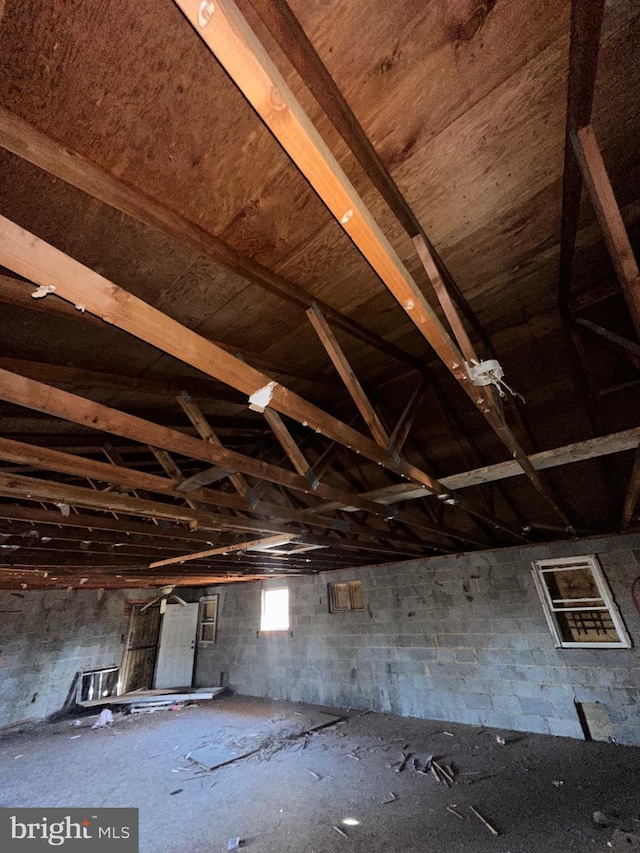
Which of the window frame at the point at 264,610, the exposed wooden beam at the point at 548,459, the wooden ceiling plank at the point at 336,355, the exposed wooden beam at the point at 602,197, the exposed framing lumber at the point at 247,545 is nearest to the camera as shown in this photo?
the exposed wooden beam at the point at 602,197

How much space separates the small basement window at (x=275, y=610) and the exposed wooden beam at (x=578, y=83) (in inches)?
310

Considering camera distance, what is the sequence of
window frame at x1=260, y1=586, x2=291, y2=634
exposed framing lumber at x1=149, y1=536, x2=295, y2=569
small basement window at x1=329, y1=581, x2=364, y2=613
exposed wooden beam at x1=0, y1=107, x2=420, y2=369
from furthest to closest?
window frame at x1=260, y1=586, x2=291, y2=634, small basement window at x1=329, y1=581, x2=364, y2=613, exposed framing lumber at x1=149, y1=536, x2=295, y2=569, exposed wooden beam at x1=0, y1=107, x2=420, y2=369

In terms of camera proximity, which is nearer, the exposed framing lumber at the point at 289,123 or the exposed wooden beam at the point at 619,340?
the exposed framing lumber at the point at 289,123

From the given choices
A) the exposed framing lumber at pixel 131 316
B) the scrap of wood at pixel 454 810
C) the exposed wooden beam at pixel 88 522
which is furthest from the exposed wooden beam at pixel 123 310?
the scrap of wood at pixel 454 810

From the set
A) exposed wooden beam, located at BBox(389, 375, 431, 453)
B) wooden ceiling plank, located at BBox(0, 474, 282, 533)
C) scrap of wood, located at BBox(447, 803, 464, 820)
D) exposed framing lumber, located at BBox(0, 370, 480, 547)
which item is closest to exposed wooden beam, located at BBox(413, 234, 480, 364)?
exposed wooden beam, located at BBox(389, 375, 431, 453)

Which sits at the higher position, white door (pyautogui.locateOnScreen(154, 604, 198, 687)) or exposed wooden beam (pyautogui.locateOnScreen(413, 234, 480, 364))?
exposed wooden beam (pyautogui.locateOnScreen(413, 234, 480, 364))

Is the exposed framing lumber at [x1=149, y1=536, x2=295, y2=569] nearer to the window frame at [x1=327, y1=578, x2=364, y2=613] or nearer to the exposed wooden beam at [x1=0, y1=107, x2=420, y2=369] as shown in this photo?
the exposed wooden beam at [x1=0, y1=107, x2=420, y2=369]

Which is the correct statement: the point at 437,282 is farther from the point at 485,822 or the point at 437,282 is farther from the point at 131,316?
the point at 485,822

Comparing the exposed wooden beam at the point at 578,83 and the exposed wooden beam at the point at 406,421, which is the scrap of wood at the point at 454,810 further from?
the exposed wooden beam at the point at 578,83

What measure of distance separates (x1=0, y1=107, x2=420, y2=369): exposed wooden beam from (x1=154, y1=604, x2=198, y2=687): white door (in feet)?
32.5

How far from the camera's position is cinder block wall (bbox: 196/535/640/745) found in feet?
14.3

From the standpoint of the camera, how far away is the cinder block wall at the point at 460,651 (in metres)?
4.35

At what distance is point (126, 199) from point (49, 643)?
31.8 ft

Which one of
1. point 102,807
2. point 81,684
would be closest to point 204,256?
point 102,807
